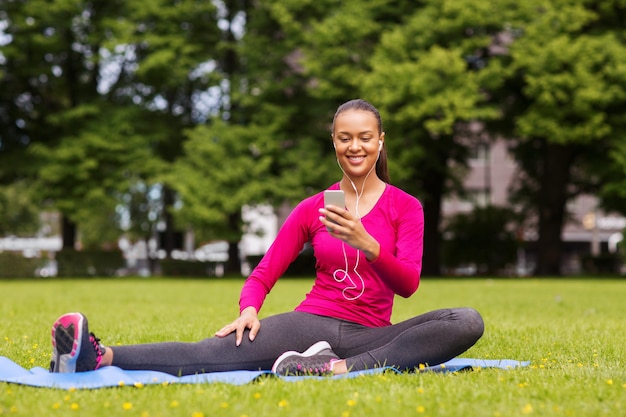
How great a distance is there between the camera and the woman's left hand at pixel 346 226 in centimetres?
435

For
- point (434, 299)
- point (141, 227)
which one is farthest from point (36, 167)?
point (434, 299)

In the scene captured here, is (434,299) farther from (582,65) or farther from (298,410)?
(582,65)

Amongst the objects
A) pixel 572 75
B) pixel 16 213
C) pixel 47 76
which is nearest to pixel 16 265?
pixel 47 76

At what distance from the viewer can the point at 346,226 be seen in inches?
172

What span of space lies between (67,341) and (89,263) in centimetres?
2647

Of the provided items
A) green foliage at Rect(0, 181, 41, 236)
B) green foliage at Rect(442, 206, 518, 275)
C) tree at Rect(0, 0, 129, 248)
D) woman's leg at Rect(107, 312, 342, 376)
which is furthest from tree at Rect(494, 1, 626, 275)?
green foliage at Rect(0, 181, 41, 236)

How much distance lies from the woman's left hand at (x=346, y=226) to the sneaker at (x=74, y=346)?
1.47 metres

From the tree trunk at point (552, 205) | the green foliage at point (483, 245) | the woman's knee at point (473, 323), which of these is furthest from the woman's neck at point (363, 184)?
→ the green foliage at point (483, 245)

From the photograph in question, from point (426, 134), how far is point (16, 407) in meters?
24.9

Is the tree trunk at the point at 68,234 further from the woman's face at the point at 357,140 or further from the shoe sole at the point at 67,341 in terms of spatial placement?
the woman's face at the point at 357,140

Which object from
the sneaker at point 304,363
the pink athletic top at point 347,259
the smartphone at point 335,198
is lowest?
the sneaker at point 304,363

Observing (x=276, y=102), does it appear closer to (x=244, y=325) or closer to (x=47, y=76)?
(x=47, y=76)

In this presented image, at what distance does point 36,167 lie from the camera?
96.9 feet

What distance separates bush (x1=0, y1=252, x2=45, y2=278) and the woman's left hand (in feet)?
87.5
